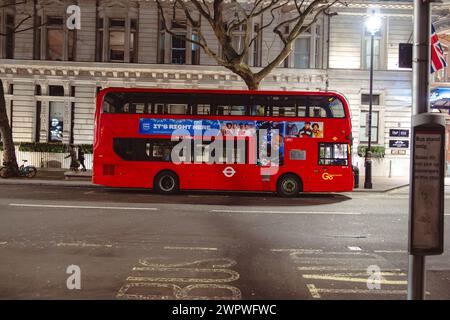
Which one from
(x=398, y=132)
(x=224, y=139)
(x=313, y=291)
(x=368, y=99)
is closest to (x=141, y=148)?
(x=224, y=139)

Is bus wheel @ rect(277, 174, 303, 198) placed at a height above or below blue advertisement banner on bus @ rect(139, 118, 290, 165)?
below

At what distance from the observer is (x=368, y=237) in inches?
369

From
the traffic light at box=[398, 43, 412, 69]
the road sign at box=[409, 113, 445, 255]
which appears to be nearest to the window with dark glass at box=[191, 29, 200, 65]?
the traffic light at box=[398, 43, 412, 69]

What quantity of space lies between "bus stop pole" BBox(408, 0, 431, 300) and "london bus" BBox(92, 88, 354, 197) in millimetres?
12022

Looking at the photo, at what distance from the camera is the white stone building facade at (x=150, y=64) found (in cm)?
2636

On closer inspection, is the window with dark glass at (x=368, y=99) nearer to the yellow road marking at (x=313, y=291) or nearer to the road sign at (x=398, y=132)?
the road sign at (x=398, y=132)

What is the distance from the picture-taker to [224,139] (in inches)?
649

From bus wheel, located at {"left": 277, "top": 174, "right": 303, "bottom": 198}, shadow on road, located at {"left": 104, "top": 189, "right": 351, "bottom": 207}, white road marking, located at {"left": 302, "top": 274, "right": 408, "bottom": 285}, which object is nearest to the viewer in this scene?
white road marking, located at {"left": 302, "top": 274, "right": 408, "bottom": 285}

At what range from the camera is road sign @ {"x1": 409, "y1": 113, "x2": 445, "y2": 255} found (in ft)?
13.1

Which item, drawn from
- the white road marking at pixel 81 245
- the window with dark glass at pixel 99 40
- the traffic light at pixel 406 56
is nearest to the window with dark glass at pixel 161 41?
the window with dark glass at pixel 99 40

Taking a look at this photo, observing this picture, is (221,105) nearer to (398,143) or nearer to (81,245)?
(398,143)

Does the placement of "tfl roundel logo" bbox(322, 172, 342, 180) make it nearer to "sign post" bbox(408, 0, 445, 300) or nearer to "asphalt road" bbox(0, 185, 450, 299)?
"asphalt road" bbox(0, 185, 450, 299)
